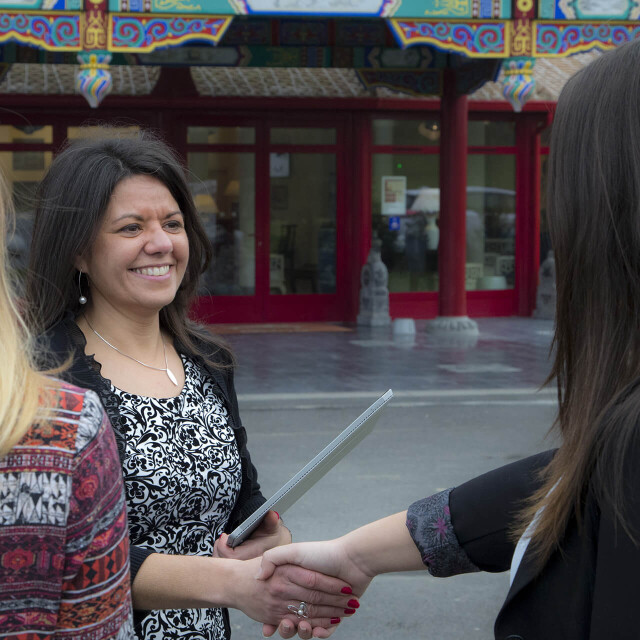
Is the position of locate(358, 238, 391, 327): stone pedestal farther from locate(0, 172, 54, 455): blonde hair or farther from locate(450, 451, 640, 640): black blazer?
locate(0, 172, 54, 455): blonde hair

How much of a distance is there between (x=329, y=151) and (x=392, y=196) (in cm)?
123

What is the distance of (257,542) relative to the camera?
8.00ft

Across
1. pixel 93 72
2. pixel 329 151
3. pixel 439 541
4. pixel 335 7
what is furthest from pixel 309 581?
pixel 329 151

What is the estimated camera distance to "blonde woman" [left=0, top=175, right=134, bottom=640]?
4.30ft

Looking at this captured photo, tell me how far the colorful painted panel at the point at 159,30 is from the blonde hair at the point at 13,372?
10490mm

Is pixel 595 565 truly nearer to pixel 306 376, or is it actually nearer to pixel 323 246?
pixel 306 376

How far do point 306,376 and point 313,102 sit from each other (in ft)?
20.6

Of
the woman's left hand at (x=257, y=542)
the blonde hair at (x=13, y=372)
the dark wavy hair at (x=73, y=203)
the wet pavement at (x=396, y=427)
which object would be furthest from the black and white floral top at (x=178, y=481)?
the blonde hair at (x=13, y=372)

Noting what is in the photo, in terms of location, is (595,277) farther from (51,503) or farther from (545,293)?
(545,293)

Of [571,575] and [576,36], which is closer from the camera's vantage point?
[571,575]

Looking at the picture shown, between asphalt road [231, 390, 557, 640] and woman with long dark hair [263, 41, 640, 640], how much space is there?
9.46 feet

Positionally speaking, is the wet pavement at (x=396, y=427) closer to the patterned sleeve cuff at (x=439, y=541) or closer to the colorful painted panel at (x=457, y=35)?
the patterned sleeve cuff at (x=439, y=541)

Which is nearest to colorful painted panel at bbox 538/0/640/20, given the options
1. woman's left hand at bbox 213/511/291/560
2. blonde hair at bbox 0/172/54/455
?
woman's left hand at bbox 213/511/291/560

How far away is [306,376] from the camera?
10906 millimetres
